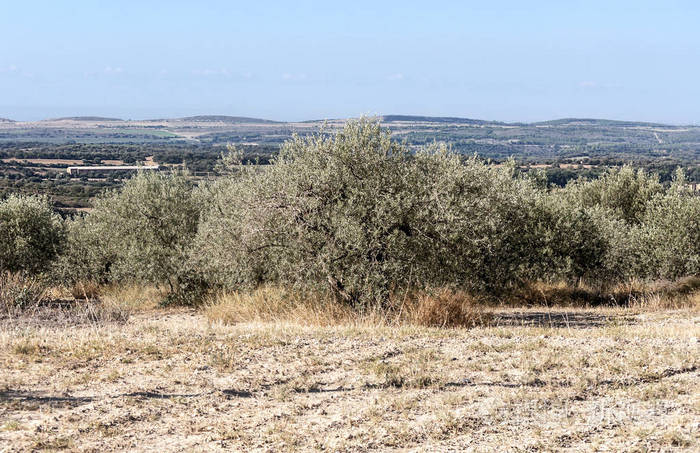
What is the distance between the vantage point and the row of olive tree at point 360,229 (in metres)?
13.0

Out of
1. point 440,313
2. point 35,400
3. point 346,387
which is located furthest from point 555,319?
point 35,400

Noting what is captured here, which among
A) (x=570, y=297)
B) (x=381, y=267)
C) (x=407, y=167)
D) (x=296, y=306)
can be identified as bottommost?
(x=570, y=297)

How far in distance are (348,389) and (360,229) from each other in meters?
5.03

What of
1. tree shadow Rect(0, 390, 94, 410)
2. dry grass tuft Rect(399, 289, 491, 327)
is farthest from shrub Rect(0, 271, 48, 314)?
dry grass tuft Rect(399, 289, 491, 327)

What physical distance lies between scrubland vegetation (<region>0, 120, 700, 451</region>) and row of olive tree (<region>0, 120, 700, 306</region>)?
0.21 ft

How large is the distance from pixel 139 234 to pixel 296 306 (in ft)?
28.6

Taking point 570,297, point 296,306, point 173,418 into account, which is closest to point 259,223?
point 296,306

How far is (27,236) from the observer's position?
22.2 meters

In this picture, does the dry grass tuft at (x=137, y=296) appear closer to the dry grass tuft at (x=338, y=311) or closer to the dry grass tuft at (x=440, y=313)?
the dry grass tuft at (x=338, y=311)

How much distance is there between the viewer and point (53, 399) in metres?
7.32

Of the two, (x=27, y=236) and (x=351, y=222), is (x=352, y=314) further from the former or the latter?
(x=27, y=236)

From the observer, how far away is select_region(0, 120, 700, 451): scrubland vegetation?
660 centimetres

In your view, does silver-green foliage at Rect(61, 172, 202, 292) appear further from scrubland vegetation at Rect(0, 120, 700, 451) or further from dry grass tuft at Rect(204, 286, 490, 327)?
dry grass tuft at Rect(204, 286, 490, 327)

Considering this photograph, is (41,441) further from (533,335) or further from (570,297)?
(570,297)
